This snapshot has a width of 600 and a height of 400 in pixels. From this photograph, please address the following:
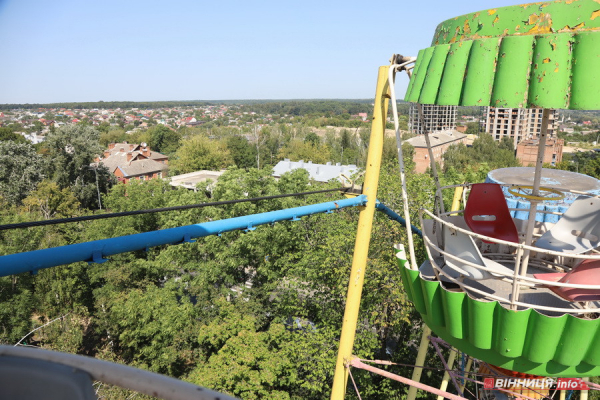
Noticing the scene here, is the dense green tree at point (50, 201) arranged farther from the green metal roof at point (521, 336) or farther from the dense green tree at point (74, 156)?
the green metal roof at point (521, 336)

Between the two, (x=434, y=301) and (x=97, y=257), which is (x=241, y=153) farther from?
(x=97, y=257)

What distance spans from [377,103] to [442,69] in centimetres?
85

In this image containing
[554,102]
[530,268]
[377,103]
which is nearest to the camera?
[554,102]

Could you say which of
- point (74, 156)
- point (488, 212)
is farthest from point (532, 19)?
point (74, 156)

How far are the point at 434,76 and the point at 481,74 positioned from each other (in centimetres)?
44

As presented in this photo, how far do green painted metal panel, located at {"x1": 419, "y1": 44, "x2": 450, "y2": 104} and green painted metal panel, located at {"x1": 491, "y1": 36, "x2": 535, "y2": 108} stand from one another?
512 mm

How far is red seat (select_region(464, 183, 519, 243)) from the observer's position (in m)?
5.87

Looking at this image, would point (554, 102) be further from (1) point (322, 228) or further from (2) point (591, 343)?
(1) point (322, 228)

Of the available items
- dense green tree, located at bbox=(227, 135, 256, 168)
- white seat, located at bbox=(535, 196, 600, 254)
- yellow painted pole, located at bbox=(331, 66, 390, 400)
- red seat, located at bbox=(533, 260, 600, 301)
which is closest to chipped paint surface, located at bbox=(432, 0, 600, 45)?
yellow painted pole, located at bbox=(331, 66, 390, 400)

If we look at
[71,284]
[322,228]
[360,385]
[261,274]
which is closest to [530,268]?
[360,385]

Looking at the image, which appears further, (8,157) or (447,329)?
(8,157)

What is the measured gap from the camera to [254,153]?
245ft

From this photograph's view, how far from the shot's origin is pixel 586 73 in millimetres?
3172

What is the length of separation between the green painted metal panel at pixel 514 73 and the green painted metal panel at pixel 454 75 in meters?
0.30
